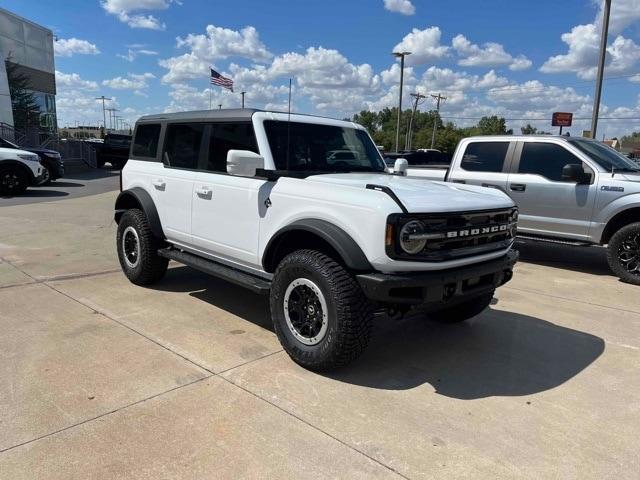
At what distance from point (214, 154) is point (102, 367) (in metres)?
2.20

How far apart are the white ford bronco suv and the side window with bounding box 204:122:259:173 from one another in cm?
2

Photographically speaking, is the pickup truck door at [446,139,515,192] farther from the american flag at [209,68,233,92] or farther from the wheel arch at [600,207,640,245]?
the american flag at [209,68,233,92]

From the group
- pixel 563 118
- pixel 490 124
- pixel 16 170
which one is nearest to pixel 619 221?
pixel 16 170

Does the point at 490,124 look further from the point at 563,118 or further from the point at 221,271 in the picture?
the point at 221,271

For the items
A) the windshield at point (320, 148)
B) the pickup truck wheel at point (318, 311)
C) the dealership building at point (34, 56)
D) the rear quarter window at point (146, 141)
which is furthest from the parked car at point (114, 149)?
the pickup truck wheel at point (318, 311)

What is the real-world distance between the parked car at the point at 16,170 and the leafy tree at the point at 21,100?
918 inches

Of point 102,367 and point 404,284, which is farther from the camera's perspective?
point 102,367

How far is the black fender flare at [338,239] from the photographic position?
3.55 m

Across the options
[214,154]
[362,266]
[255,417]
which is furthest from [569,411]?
[214,154]

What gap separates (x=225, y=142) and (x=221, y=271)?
1211 mm

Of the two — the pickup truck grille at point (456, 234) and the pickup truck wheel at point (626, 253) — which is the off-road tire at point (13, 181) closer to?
the pickup truck grille at point (456, 234)

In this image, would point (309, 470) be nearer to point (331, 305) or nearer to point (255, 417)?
point (255, 417)

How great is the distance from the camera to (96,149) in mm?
29375

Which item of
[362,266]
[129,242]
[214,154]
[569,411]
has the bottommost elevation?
[569,411]
